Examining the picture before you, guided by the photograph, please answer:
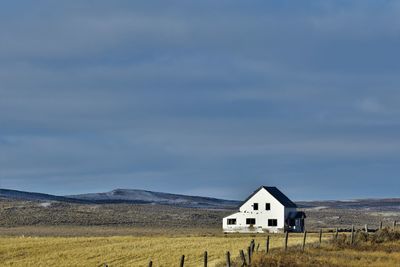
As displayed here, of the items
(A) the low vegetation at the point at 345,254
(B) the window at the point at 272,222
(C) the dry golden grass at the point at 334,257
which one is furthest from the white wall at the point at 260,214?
(C) the dry golden grass at the point at 334,257

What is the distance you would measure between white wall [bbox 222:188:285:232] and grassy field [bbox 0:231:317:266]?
121 feet

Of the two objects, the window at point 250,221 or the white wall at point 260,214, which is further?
the window at point 250,221

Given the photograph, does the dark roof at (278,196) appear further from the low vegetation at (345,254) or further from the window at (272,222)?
the low vegetation at (345,254)

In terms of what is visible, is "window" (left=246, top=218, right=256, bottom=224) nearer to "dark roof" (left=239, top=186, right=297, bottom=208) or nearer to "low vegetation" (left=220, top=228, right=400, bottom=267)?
"dark roof" (left=239, top=186, right=297, bottom=208)

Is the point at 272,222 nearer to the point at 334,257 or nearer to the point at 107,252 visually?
the point at 107,252

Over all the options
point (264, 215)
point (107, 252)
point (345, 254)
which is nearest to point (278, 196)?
point (264, 215)

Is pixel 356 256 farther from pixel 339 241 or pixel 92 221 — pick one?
pixel 92 221

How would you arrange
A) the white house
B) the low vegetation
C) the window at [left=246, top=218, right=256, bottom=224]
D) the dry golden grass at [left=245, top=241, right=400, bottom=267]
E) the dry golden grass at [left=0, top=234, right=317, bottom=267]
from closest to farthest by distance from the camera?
the dry golden grass at [left=245, top=241, right=400, bottom=267], the low vegetation, the dry golden grass at [left=0, top=234, right=317, bottom=267], the white house, the window at [left=246, top=218, right=256, bottom=224]

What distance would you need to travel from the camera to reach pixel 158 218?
478 feet

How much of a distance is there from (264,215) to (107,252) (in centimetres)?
4984

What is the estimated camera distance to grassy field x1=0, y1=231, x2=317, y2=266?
4984 centimetres

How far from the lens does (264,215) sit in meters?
104

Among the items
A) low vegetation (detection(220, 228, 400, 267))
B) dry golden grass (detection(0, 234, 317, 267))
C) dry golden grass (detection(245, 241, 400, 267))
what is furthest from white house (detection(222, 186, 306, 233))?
dry golden grass (detection(245, 241, 400, 267))

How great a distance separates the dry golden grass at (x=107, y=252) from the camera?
1961 inches
